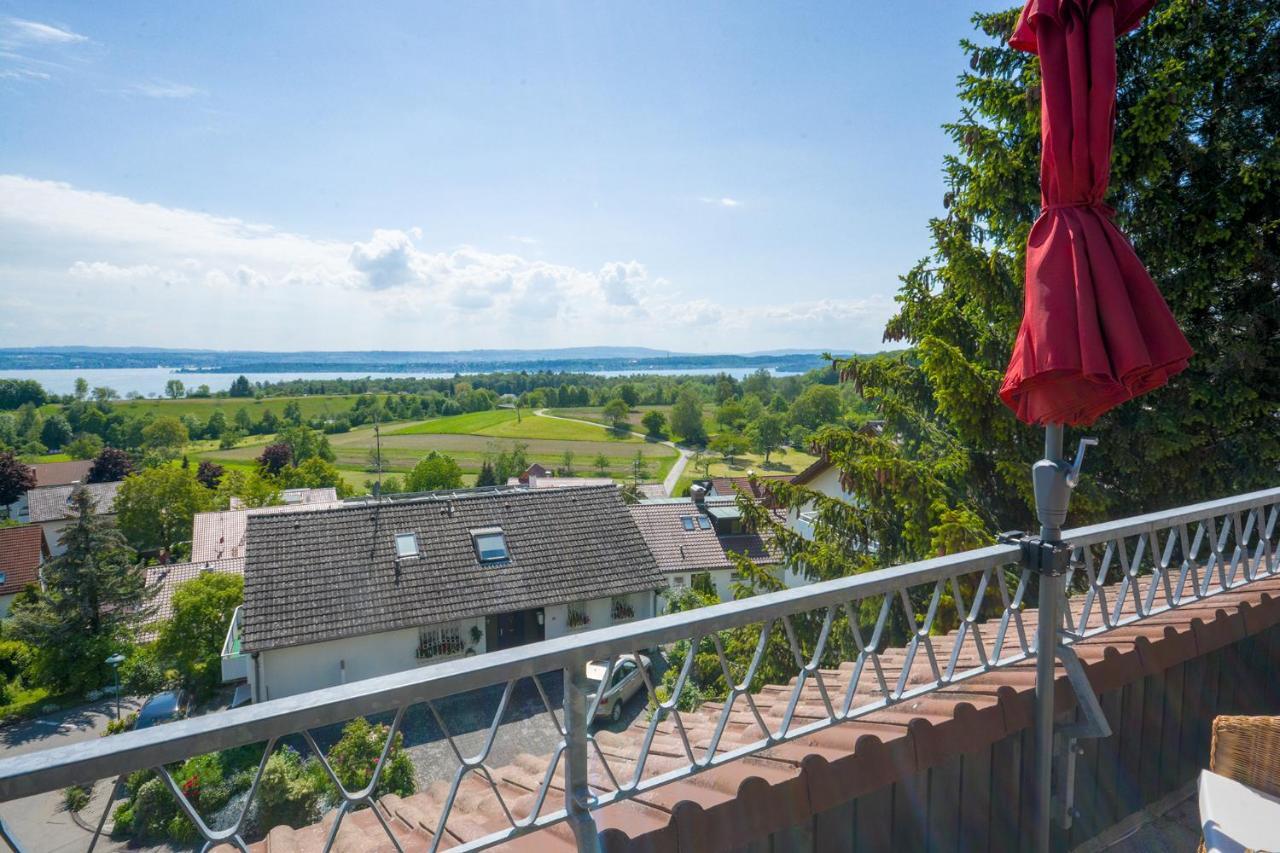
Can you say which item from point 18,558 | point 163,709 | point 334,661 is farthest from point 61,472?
point 334,661

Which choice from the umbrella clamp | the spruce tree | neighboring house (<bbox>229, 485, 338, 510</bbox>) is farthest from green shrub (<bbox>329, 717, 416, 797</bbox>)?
neighboring house (<bbox>229, 485, 338, 510</bbox>)

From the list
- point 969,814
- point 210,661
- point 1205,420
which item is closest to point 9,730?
point 210,661

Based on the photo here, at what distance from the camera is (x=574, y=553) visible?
1805 centimetres

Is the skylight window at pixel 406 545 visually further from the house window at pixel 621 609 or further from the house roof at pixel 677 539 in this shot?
the house roof at pixel 677 539

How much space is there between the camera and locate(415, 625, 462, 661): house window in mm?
15797

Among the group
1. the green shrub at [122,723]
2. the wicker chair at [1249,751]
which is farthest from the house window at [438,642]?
the wicker chair at [1249,751]

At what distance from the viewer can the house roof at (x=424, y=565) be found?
1516cm

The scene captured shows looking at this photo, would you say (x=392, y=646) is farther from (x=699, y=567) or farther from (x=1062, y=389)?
(x=1062, y=389)

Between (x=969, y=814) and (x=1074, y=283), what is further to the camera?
(x=969, y=814)

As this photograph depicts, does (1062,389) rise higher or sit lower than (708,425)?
higher

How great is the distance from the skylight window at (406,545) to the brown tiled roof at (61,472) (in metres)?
50.9

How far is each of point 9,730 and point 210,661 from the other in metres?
5.89

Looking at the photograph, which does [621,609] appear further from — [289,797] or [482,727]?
[289,797]

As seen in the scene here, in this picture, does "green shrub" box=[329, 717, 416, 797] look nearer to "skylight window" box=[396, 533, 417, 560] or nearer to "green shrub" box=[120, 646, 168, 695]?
"skylight window" box=[396, 533, 417, 560]
